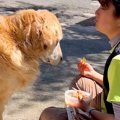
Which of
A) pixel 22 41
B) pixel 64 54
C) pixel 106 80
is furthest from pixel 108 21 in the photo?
pixel 64 54

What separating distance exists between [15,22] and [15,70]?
433mm

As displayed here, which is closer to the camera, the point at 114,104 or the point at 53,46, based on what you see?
the point at 114,104

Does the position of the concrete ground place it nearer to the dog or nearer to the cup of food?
the dog

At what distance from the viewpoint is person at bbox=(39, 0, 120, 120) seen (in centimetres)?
216

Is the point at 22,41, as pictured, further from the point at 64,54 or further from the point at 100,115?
the point at 64,54

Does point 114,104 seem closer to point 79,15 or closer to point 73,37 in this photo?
point 73,37

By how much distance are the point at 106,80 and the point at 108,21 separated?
0.37 meters

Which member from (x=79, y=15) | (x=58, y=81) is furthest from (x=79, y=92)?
(x=79, y=15)

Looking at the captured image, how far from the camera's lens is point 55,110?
2.74 m

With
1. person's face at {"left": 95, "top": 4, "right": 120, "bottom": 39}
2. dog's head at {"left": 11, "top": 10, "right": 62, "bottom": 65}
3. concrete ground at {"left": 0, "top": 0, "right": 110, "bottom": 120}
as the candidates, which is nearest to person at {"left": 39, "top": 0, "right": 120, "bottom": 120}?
person's face at {"left": 95, "top": 4, "right": 120, "bottom": 39}

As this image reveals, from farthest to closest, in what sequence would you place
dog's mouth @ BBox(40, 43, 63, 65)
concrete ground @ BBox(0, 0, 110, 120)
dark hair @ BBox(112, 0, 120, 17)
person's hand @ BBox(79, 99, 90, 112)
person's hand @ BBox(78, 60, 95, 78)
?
concrete ground @ BBox(0, 0, 110, 120), dog's mouth @ BBox(40, 43, 63, 65), person's hand @ BBox(78, 60, 95, 78), person's hand @ BBox(79, 99, 90, 112), dark hair @ BBox(112, 0, 120, 17)

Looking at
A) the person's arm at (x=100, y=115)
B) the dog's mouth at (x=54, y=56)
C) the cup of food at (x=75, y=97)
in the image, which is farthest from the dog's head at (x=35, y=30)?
the person's arm at (x=100, y=115)

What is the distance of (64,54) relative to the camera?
20.0 ft

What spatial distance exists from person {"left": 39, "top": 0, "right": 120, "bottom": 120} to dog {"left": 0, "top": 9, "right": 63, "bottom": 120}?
1.32 ft
